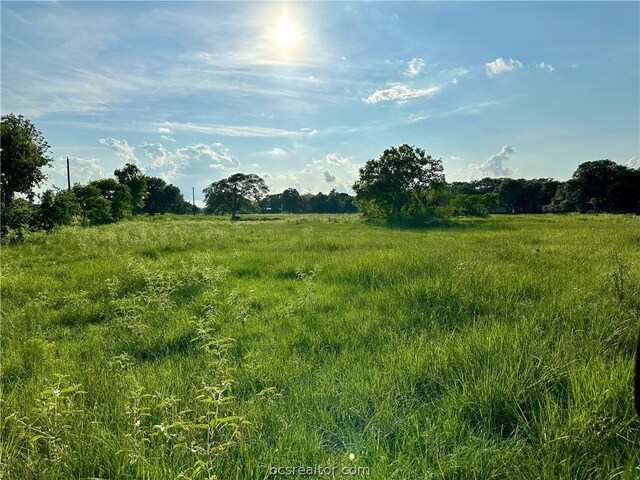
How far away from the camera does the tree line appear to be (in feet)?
67.6

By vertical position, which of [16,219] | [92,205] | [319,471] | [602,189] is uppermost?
[602,189]

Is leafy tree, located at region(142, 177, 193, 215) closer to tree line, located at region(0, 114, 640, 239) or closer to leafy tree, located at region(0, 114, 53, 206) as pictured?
tree line, located at region(0, 114, 640, 239)

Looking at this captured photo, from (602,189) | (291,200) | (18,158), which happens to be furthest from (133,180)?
(602,189)

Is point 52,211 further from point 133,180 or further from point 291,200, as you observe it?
point 291,200

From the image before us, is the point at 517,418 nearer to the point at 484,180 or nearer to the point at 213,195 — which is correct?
the point at 213,195

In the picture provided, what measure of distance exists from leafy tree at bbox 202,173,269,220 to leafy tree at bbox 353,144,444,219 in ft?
174

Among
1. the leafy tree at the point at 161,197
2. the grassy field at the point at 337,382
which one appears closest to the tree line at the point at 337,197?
the leafy tree at the point at 161,197

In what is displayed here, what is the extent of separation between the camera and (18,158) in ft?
66.2

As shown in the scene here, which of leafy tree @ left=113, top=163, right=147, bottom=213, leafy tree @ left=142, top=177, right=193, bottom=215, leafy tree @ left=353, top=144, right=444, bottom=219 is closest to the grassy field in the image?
leafy tree @ left=353, top=144, right=444, bottom=219

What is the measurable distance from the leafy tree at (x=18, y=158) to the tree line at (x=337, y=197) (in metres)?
0.04

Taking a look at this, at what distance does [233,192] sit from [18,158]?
2658 inches

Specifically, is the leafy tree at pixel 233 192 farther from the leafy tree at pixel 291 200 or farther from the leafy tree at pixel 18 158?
the leafy tree at pixel 18 158

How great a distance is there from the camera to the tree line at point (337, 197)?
20.6m

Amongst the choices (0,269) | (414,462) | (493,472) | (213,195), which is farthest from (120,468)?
(213,195)
